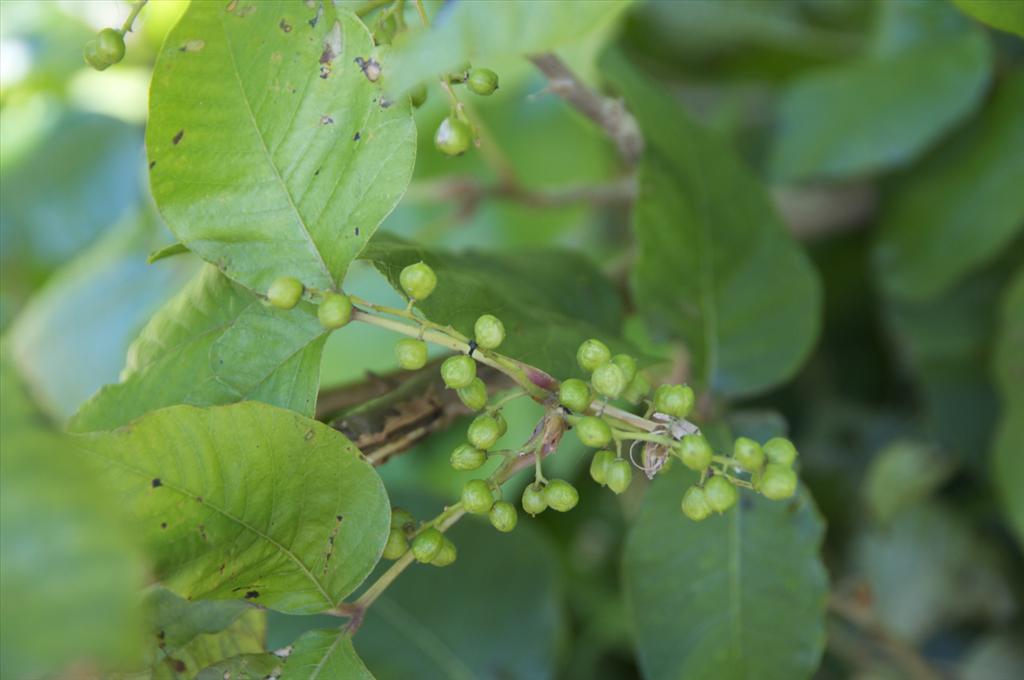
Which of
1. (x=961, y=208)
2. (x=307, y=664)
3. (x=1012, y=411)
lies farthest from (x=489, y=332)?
(x=961, y=208)

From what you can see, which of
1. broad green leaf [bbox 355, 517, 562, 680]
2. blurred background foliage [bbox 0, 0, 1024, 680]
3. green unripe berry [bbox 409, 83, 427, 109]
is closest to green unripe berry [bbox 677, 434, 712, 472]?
green unripe berry [bbox 409, 83, 427, 109]

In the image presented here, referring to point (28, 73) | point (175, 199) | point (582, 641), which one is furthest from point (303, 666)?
point (28, 73)

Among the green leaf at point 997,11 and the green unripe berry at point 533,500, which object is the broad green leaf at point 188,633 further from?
the green leaf at point 997,11

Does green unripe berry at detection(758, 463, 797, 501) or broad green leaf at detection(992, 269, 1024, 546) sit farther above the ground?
green unripe berry at detection(758, 463, 797, 501)

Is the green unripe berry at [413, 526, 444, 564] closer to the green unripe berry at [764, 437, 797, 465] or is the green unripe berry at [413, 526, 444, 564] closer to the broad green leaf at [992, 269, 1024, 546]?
the green unripe berry at [764, 437, 797, 465]

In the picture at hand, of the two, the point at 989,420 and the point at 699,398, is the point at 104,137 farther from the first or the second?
the point at 989,420

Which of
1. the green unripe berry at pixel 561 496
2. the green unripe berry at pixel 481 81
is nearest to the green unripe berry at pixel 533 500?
the green unripe berry at pixel 561 496

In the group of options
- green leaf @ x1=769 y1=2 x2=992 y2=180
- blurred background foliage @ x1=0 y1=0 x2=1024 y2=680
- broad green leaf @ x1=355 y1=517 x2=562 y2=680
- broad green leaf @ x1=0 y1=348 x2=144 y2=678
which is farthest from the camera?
green leaf @ x1=769 y1=2 x2=992 y2=180
